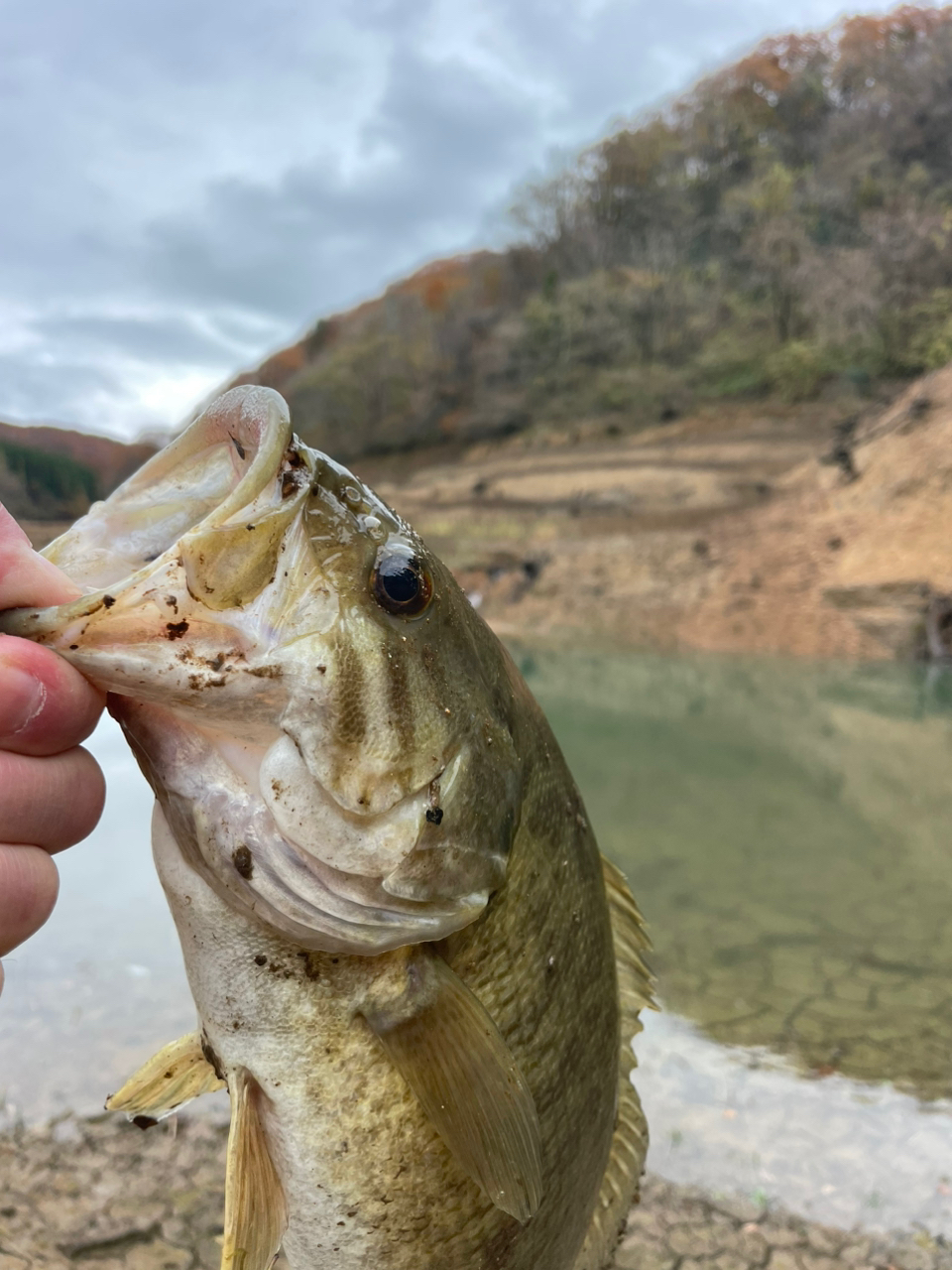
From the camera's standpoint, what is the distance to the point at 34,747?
0.93 metres

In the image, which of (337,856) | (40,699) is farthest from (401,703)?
(40,699)

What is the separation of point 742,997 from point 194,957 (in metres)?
4.51

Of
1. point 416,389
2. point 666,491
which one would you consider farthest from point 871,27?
point 666,491

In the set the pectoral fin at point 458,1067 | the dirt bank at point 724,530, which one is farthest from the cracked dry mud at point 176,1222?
the dirt bank at point 724,530

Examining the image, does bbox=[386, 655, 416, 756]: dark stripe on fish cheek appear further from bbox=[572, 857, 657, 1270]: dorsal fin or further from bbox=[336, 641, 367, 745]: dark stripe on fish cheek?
bbox=[572, 857, 657, 1270]: dorsal fin

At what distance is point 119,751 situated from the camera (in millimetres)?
9508

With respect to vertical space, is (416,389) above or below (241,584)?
above

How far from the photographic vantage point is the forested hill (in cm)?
2592

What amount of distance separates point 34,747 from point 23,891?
0.17 meters

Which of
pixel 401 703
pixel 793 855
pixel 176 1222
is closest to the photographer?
pixel 401 703

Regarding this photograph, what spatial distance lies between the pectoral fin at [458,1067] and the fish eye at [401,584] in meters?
0.44

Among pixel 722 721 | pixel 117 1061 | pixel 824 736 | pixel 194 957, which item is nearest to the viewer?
pixel 194 957

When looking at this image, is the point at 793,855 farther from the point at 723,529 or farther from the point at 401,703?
the point at 723,529

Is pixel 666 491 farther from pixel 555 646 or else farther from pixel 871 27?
pixel 871 27
